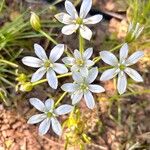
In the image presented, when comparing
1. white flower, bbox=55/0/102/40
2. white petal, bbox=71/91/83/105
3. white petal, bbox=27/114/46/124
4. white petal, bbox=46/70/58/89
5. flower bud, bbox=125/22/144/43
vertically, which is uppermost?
white flower, bbox=55/0/102/40

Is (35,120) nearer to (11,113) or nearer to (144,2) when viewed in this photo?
(11,113)

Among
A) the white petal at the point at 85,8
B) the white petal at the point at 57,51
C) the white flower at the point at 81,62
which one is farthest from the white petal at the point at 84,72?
the white petal at the point at 85,8

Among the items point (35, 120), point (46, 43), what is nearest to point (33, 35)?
point (46, 43)

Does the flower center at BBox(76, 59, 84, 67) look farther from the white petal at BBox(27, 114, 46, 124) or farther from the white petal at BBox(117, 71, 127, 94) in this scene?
the white petal at BBox(27, 114, 46, 124)

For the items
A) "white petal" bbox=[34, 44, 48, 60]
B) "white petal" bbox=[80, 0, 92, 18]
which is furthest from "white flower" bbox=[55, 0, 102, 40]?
"white petal" bbox=[34, 44, 48, 60]

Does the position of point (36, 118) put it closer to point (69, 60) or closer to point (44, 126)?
point (44, 126)

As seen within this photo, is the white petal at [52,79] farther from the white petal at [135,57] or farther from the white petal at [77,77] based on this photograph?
the white petal at [135,57]
